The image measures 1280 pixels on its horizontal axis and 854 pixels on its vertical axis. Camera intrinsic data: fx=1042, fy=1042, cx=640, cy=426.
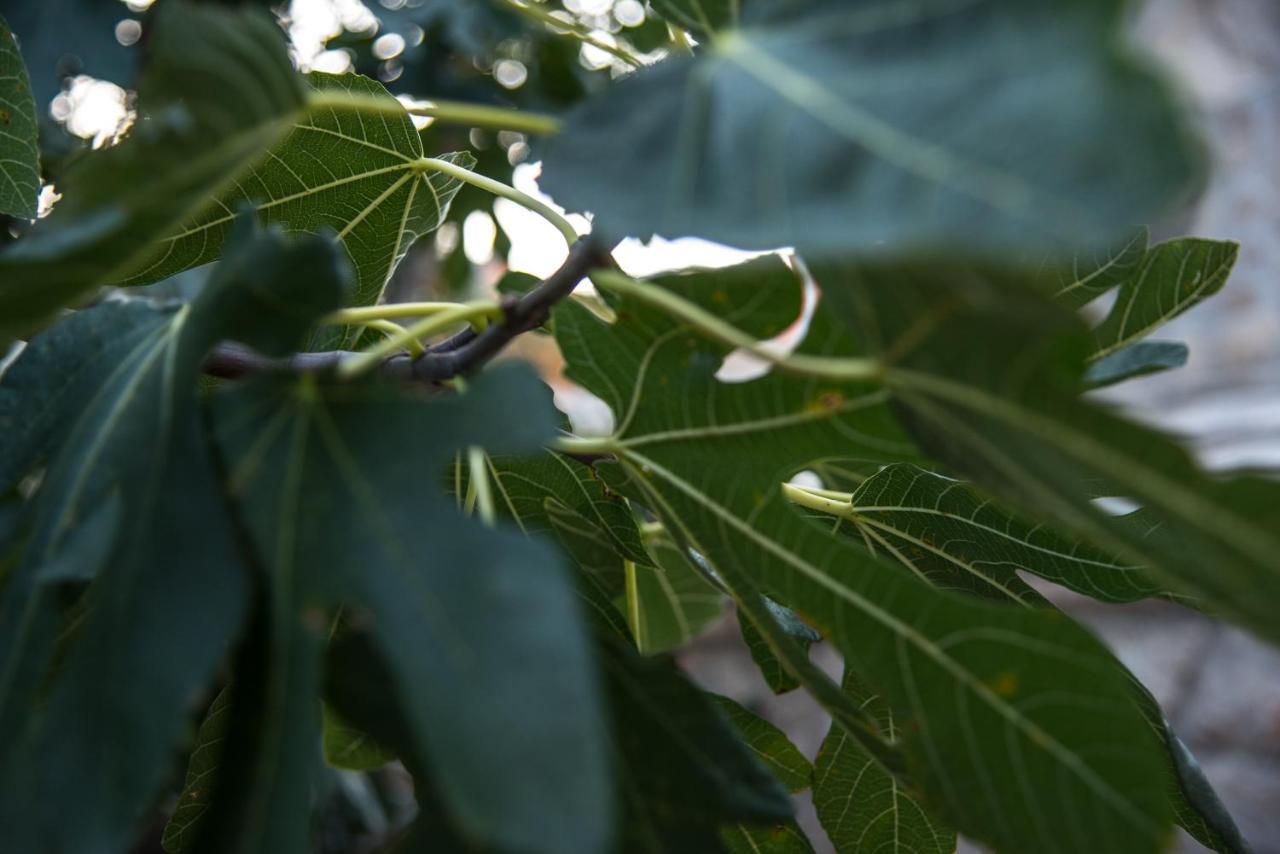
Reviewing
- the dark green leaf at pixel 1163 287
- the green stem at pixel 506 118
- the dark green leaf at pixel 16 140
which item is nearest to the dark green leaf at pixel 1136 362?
the dark green leaf at pixel 1163 287

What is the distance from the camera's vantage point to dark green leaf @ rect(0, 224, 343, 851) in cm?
29

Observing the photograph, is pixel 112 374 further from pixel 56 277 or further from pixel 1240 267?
pixel 1240 267

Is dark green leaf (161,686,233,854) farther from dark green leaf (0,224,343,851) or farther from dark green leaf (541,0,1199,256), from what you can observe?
dark green leaf (541,0,1199,256)

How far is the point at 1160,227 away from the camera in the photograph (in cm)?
228

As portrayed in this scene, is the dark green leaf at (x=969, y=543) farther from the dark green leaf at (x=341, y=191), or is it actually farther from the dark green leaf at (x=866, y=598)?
the dark green leaf at (x=341, y=191)

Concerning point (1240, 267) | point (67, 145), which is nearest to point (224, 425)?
point (67, 145)

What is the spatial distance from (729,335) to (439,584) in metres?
0.14

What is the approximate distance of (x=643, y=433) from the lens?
1.44 feet

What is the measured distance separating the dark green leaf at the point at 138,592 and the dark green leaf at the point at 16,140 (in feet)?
0.81

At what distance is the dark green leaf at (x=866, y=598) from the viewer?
1.13 feet

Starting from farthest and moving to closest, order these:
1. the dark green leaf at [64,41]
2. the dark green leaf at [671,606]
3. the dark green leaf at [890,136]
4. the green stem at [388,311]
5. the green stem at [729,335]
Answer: the dark green leaf at [64,41] → the dark green leaf at [671,606] → the green stem at [388,311] → the green stem at [729,335] → the dark green leaf at [890,136]

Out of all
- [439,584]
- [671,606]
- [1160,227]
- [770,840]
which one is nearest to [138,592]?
[439,584]

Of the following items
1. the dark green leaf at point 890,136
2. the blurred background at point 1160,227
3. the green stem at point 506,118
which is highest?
the dark green leaf at point 890,136

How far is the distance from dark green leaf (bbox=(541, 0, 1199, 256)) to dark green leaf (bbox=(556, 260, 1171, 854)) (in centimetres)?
10
